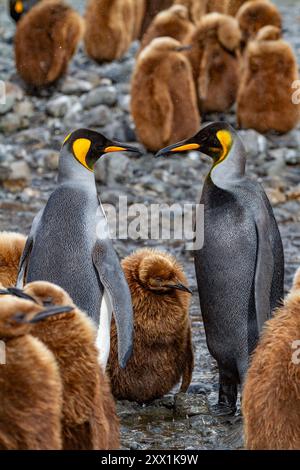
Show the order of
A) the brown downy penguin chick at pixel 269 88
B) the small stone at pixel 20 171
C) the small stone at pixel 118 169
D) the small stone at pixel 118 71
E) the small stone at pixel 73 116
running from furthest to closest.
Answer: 1. the small stone at pixel 118 71
2. the small stone at pixel 73 116
3. the brown downy penguin chick at pixel 269 88
4. the small stone at pixel 20 171
5. the small stone at pixel 118 169

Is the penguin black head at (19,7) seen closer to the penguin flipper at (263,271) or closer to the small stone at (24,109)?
the small stone at (24,109)

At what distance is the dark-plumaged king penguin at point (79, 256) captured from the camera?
4.64m

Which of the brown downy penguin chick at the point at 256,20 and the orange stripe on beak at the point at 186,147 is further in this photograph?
the brown downy penguin chick at the point at 256,20

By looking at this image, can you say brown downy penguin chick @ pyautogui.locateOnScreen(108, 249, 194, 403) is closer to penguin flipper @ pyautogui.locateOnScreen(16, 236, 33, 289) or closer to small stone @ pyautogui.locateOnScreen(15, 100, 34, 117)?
penguin flipper @ pyautogui.locateOnScreen(16, 236, 33, 289)

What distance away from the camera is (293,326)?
3564 mm

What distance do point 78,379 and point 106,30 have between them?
8.70 meters

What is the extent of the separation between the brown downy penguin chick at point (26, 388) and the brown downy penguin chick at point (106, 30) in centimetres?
871

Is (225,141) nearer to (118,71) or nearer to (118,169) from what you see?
(118,169)

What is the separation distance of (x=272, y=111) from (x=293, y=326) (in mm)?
6175

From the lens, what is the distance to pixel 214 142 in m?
4.98

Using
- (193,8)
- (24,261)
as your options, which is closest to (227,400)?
(24,261)

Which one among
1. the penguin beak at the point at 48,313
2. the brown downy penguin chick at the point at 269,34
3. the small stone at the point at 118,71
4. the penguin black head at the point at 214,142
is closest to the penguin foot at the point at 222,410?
the penguin black head at the point at 214,142

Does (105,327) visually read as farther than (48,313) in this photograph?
Yes

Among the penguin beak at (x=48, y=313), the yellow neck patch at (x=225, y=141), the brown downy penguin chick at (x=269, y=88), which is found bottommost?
the brown downy penguin chick at (x=269, y=88)
